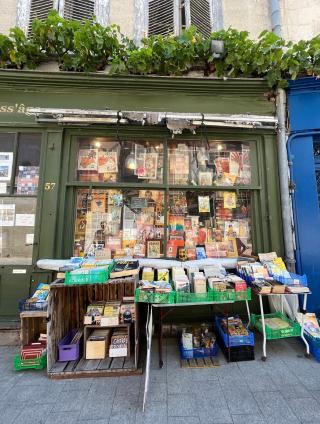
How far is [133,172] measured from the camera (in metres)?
4.79

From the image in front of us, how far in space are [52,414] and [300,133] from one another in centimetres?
607

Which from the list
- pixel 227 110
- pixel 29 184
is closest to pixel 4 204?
pixel 29 184

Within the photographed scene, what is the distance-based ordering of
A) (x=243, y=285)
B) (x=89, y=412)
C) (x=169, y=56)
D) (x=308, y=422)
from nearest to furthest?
(x=308, y=422) → (x=89, y=412) → (x=243, y=285) → (x=169, y=56)

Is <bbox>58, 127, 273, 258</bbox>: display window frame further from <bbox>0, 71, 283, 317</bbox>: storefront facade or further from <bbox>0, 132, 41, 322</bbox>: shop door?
<bbox>0, 132, 41, 322</bbox>: shop door

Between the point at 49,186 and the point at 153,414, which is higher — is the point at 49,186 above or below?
above

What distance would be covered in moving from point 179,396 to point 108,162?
4.11 metres

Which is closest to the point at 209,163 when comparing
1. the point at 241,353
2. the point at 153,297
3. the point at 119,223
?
the point at 119,223

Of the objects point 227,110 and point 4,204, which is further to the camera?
point 227,110

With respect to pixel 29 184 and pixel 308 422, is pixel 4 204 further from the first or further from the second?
pixel 308 422

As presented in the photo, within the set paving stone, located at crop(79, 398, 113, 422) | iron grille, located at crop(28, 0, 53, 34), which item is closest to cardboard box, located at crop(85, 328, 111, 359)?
paving stone, located at crop(79, 398, 113, 422)

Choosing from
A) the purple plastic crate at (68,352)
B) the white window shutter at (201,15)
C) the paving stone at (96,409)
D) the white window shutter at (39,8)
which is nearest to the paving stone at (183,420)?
the paving stone at (96,409)

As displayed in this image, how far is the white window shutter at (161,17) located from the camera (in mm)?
5223

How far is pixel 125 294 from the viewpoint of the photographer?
13.6ft

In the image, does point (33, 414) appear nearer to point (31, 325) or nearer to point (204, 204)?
point (31, 325)
